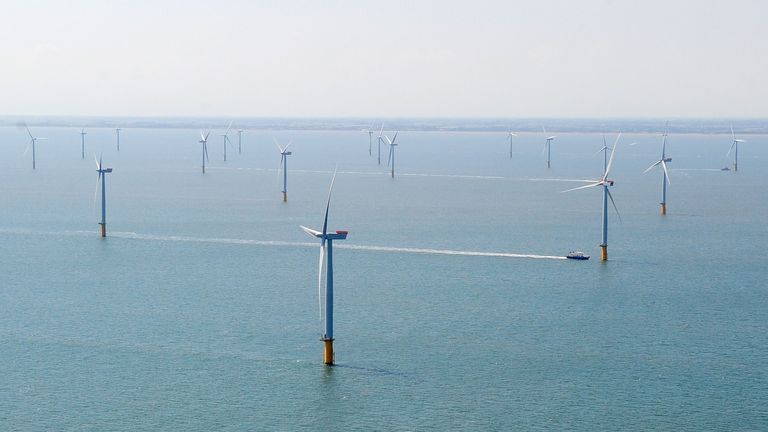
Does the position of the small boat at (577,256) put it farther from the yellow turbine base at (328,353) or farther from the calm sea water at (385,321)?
the yellow turbine base at (328,353)

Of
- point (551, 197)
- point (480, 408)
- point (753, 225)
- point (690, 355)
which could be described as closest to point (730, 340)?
point (690, 355)

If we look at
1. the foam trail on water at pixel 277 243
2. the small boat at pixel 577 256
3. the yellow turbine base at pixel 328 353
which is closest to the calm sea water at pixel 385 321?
the foam trail on water at pixel 277 243

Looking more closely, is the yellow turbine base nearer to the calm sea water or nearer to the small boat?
the calm sea water

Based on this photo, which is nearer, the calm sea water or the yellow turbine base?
the calm sea water

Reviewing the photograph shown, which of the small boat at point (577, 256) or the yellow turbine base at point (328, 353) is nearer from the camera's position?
the yellow turbine base at point (328, 353)

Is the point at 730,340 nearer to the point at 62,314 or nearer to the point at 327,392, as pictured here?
the point at 327,392

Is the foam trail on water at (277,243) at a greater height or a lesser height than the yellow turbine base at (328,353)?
greater

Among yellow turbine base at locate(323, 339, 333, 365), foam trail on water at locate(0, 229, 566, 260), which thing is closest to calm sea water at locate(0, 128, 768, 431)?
foam trail on water at locate(0, 229, 566, 260)

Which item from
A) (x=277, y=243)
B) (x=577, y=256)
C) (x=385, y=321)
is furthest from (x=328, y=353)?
(x=277, y=243)

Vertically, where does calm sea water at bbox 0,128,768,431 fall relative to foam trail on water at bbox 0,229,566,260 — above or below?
below
